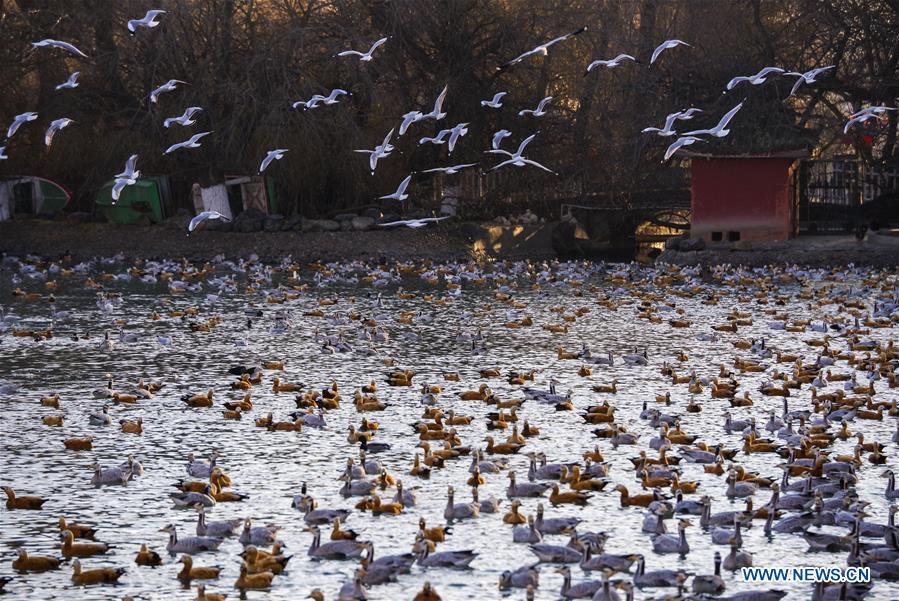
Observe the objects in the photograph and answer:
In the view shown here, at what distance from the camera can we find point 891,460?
15.2 meters

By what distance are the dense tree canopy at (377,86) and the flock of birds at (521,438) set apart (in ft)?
58.9

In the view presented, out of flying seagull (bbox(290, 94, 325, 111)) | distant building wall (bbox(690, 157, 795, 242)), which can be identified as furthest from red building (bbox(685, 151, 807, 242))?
flying seagull (bbox(290, 94, 325, 111))

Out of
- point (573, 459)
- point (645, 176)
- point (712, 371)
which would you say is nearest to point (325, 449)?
point (573, 459)

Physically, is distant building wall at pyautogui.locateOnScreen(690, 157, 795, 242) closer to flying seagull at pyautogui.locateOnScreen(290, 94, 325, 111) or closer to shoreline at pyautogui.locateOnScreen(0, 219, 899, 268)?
shoreline at pyautogui.locateOnScreen(0, 219, 899, 268)

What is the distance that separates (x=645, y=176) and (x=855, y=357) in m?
28.6

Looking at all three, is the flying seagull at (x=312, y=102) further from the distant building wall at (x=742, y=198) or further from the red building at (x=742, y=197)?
the distant building wall at (x=742, y=198)

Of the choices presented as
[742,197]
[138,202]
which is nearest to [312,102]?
[742,197]

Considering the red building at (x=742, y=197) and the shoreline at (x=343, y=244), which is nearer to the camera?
the shoreline at (x=343, y=244)

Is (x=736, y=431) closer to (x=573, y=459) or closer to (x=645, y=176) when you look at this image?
(x=573, y=459)

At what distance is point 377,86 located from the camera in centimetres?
5134

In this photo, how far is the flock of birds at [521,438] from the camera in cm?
1163

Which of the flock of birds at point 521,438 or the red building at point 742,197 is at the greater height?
the red building at point 742,197

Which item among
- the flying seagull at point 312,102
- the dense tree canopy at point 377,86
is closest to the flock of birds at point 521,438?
the flying seagull at point 312,102

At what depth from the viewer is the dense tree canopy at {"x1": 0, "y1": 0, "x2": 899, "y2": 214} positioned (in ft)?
157
